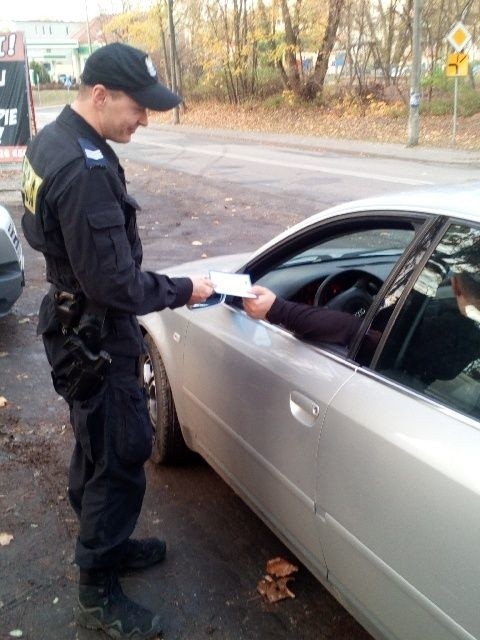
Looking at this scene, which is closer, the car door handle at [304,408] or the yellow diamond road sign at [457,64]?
the car door handle at [304,408]

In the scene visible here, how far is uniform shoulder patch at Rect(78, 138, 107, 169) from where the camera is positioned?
2.15 metres

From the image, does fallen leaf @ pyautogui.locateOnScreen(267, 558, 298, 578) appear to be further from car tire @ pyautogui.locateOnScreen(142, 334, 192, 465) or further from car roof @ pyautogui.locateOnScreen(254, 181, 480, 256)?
car roof @ pyautogui.locateOnScreen(254, 181, 480, 256)

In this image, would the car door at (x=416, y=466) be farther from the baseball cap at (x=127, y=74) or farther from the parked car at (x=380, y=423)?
the baseball cap at (x=127, y=74)

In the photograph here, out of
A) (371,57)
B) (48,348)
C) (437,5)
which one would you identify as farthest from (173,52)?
(48,348)

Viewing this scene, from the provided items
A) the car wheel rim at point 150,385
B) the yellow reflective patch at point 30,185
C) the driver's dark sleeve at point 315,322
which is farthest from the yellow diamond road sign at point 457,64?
the yellow reflective patch at point 30,185

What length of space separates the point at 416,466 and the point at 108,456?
3.67ft

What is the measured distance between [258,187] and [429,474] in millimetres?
12375

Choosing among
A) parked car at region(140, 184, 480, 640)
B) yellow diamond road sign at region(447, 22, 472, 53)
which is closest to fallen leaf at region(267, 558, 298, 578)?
parked car at region(140, 184, 480, 640)

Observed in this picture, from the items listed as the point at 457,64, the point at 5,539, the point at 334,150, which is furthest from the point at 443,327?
the point at 334,150

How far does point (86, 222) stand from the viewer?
2.12 m

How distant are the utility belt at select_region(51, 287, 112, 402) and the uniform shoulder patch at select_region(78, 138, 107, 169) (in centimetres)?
44

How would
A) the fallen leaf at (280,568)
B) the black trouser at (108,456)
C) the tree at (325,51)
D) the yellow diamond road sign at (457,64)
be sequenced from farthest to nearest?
the tree at (325,51) → the yellow diamond road sign at (457,64) → the fallen leaf at (280,568) → the black trouser at (108,456)

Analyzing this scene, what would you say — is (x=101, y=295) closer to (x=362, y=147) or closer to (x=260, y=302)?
(x=260, y=302)

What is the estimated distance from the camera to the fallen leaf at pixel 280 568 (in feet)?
9.52
